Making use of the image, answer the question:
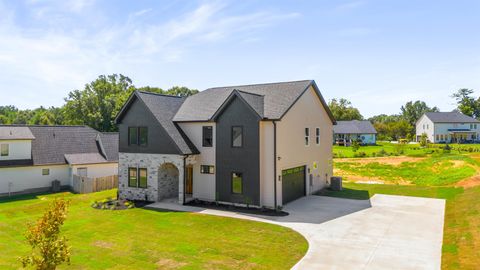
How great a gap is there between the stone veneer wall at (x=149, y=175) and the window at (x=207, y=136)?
217cm

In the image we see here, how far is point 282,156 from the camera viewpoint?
20.8 metres

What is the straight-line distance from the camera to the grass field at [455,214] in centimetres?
1191

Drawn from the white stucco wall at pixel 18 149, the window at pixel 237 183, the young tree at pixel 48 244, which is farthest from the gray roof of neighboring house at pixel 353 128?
the young tree at pixel 48 244

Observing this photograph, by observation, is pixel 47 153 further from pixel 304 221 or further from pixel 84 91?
pixel 84 91

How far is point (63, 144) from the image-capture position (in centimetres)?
3045

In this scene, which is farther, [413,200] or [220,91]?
[220,91]

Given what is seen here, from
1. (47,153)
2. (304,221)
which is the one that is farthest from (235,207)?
(47,153)

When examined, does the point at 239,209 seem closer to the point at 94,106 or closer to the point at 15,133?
the point at 15,133

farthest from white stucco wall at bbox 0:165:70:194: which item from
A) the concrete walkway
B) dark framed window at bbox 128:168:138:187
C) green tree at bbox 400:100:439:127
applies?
green tree at bbox 400:100:439:127

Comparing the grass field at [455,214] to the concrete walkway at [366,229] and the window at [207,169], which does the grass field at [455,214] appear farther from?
the window at [207,169]

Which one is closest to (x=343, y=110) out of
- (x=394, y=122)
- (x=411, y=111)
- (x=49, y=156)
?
(x=394, y=122)

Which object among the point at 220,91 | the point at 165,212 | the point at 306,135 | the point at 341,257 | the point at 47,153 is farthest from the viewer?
the point at 47,153

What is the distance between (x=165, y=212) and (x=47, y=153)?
1603cm

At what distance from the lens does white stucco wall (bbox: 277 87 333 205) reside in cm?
2100
